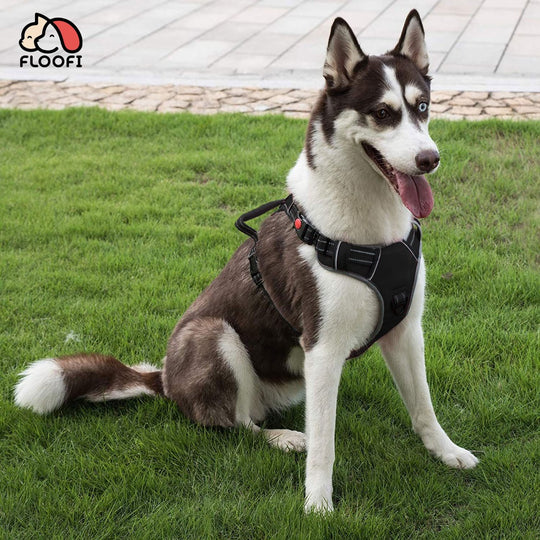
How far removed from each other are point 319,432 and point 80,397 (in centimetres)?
123

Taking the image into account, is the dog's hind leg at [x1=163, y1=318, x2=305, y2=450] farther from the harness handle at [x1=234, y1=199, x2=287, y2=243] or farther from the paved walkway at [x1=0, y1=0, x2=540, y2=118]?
the paved walkway at [x1=0, y1=0, x2=540, y2=118]

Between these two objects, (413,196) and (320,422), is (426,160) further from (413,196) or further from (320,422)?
(320,422)

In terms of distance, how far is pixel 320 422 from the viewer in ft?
9.47

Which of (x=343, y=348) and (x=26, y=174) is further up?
(x=343, y=348)

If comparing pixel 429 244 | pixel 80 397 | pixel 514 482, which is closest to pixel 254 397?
pixel 80 397

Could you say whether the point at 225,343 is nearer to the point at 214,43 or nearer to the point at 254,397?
the point at 254,397

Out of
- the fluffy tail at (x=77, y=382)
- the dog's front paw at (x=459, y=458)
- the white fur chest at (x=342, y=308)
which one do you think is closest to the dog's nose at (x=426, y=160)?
the white fur chest at (x=342, y=308)

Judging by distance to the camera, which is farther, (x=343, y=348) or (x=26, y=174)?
(x=26, y=174)

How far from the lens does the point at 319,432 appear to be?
2.89m

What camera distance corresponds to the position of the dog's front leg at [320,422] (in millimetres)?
2867

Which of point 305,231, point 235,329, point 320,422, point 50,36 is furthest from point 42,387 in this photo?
point 50,36

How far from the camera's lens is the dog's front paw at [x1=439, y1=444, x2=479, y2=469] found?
3.17 metres

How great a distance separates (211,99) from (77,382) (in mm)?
4782

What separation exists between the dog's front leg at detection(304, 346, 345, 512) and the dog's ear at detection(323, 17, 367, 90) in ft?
3.21
